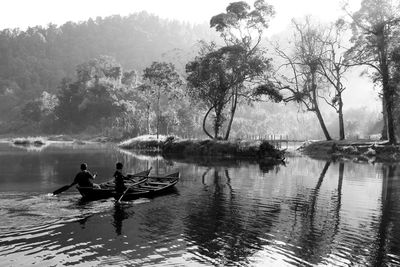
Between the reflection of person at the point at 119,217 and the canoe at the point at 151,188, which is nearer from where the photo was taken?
the reflection of person at the point at 119,217

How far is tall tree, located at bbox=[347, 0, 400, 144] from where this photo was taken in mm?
52438

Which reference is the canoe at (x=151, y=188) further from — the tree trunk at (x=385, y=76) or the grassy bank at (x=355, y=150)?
the tree trunk at (x=385, y=76)

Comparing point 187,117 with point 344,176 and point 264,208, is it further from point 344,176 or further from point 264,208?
point 264,208

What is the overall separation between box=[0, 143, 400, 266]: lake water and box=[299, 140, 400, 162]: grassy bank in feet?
76.6

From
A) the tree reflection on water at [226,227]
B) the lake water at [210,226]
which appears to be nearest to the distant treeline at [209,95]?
the lake water at [210,226]

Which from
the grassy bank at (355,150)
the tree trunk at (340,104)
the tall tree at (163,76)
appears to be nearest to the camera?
the grassy bank at (355,150)

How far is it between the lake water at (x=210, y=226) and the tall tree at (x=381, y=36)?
26.2m

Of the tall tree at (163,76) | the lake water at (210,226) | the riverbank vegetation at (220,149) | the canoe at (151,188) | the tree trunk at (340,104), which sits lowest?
the lake water at (210,226)

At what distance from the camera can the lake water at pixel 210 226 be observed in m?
13.9

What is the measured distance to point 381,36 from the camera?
2062 inches

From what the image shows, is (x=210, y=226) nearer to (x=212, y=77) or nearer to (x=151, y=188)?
(x=151, y=188)

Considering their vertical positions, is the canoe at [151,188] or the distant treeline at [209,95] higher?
the distant treeline at [209,95]

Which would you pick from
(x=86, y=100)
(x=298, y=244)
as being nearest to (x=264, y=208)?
(x=298, y=244)

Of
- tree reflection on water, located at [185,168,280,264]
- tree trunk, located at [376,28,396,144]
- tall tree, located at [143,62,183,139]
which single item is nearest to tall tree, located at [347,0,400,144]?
tree trunk, located at [376,28,396,144]
